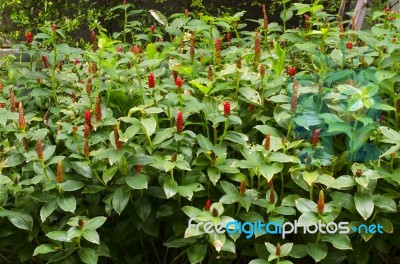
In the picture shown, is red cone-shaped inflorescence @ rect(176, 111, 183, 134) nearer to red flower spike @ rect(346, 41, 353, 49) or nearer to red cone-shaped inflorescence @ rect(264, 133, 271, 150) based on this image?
red cone-shaped inflorescence @ rect(264, 133, 271, 150)

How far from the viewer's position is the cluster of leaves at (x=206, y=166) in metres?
2.09

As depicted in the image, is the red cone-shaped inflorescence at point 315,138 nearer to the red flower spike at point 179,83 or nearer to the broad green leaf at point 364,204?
the broad green leaf at point 364,204

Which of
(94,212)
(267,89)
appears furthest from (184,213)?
(267,89)

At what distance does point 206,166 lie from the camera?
2.24m

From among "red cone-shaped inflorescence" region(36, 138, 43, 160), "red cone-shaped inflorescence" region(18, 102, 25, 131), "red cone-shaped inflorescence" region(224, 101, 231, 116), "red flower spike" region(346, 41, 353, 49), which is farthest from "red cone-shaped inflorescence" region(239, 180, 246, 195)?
"red flower spike" region(346, 41, 353, 49)

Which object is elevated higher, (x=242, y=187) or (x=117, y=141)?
(x=117, y=141)

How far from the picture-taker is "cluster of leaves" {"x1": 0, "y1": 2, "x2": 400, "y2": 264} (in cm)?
209

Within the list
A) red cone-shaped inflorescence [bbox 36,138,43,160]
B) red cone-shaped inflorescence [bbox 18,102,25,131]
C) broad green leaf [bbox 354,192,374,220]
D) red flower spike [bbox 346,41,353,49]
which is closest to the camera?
broad green leaf [bbox 354,192,374,220]

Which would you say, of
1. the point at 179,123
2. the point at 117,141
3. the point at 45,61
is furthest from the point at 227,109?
the point at 45,61

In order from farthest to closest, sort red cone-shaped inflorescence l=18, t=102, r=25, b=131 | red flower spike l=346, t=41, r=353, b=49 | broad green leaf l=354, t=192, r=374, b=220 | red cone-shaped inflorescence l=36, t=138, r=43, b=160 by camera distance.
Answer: red flower spike l=346, t=41, r=353, b=49 < red cone-shaped inflorescence l=18, t=102, r=25, b=131 < red cone-shaped inflorescence l=36, t=138, r=43, b=160 < broad green leaf l=354, t=192, r=374, b=220

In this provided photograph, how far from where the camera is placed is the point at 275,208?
2.11 metres

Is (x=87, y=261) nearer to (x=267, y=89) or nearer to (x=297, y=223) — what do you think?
(x=297, y=223)

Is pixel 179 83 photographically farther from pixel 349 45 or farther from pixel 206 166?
pixel 349 45

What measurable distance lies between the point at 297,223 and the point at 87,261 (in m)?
0.70
